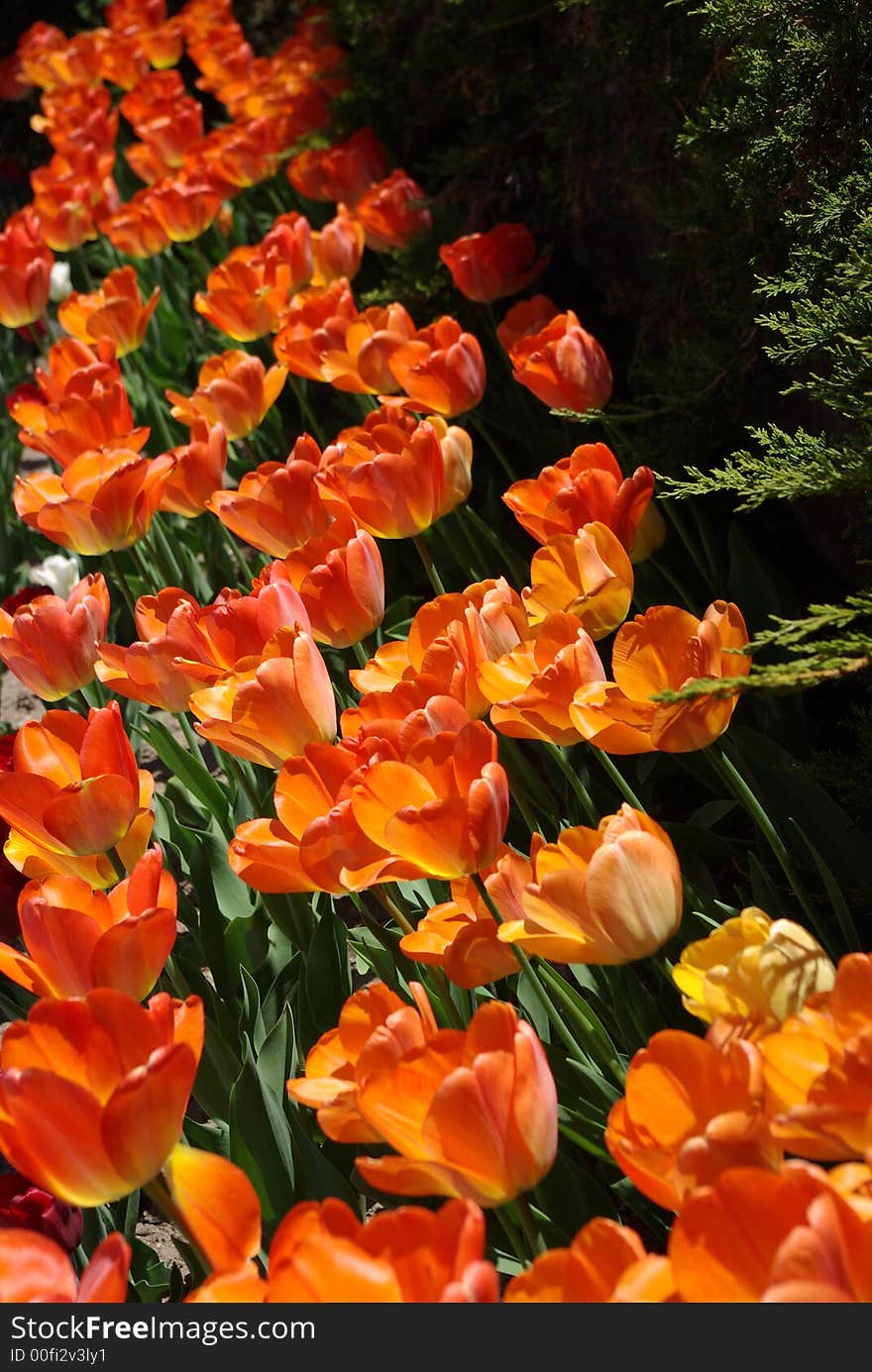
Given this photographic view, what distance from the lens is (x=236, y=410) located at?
8.18 ft

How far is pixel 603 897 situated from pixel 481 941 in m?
0.16

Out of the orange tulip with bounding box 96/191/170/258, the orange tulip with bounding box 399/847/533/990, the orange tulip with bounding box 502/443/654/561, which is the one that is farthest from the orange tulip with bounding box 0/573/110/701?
the orange tulip with bounding box 96/191/170/258

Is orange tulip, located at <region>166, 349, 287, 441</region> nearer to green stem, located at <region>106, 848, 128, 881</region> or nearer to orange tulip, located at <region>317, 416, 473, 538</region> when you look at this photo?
orange tulip, located at <region>317, 416, 473, 538</region>

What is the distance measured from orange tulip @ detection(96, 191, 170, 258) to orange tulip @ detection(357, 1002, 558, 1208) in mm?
2968

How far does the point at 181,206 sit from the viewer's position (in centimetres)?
356

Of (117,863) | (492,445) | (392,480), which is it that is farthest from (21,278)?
(117,863)

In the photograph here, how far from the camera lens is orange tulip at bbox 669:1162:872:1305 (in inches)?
32.0

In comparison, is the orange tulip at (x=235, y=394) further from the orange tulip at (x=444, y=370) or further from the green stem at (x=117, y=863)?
the green stem at (x=117, y=863)

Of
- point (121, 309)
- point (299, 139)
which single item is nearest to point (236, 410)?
point (121, 309)

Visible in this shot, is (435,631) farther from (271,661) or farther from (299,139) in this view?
(299,139)

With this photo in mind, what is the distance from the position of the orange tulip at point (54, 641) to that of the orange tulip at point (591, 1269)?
1.19 m

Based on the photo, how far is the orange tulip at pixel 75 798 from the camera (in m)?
1.47
